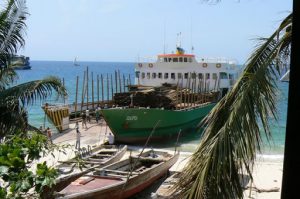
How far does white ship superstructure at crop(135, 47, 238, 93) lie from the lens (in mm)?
31984

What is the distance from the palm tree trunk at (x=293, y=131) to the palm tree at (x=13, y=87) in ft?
21.0

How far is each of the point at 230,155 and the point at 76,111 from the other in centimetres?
2762

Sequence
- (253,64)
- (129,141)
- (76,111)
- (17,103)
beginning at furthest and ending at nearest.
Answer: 1. (76,111)
2. (129,141)
3. (17,103)
4. (253,64)

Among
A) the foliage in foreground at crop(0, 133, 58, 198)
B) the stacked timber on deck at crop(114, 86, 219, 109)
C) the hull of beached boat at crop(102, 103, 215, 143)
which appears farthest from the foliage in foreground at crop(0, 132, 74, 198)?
the stacked timber on deck at crop(114, 86, 219, 109)

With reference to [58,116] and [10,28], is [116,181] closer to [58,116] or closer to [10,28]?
[10,28]

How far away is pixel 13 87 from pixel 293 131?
706 centimetres

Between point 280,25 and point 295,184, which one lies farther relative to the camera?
point 280,25

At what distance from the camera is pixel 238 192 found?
156 inches

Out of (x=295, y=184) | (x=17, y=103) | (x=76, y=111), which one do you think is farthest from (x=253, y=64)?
(x=76, y=111)

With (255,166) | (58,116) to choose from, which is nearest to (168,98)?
(58,116)

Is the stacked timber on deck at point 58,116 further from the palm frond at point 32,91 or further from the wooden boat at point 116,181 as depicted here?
the palm frond at point 32,91

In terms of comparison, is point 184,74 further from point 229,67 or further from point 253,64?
point 253,64

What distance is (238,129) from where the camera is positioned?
3947mm

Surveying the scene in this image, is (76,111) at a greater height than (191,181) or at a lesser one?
lesser
